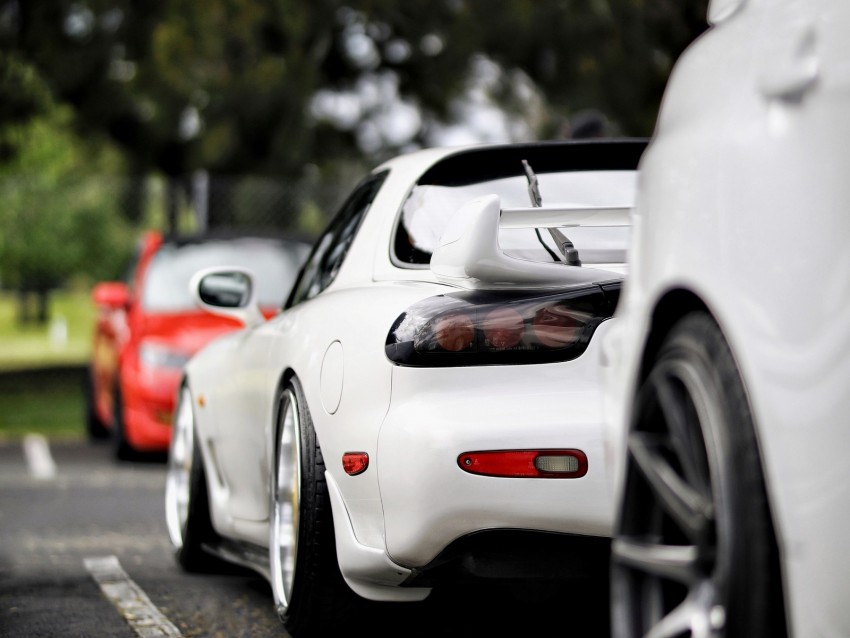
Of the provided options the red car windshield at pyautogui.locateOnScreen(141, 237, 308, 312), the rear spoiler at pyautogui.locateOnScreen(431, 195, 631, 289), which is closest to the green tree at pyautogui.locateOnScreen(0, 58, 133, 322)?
the red car windshield at pyautogui.locateOnScreen(141, 237, 308, 312)

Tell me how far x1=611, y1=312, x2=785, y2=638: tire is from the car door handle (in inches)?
16.3

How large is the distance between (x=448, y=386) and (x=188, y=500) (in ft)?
8.33

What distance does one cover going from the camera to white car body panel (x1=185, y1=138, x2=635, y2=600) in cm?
404

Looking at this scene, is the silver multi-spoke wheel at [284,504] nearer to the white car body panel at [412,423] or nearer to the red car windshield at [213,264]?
the white car body panel at [412,423]

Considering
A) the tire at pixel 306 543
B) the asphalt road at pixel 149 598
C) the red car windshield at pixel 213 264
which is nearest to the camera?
the tire at pixel 306 543

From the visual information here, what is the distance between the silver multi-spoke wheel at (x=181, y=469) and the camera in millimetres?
6617

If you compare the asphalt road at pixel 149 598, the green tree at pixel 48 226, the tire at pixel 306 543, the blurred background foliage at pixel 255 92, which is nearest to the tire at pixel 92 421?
the blurred background foliage at pixel 255 92

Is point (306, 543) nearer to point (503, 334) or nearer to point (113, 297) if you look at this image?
point (503, 334)

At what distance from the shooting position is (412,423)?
163 inches

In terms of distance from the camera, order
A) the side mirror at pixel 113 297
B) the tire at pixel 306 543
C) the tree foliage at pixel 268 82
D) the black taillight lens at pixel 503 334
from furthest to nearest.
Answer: the tree foliage at pixel 268 82 < the side mirror at pixel 113 297 < the tire at pixel 306 543 < the black taillight lens at pixel 503 334

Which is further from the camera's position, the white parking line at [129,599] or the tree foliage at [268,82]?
the tree foliage at [268,82]

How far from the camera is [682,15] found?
15.7m

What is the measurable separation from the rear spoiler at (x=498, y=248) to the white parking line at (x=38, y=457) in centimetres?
670

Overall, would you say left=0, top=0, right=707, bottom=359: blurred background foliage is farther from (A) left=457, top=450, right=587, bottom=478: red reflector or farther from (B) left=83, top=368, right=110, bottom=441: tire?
(A) left=457, top=450, right=587, bottom=478: red reflector
